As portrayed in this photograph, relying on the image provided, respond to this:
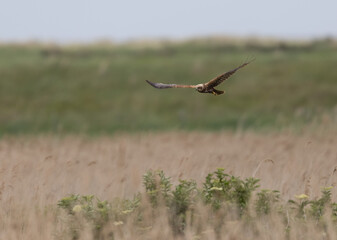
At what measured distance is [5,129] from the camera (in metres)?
24.5

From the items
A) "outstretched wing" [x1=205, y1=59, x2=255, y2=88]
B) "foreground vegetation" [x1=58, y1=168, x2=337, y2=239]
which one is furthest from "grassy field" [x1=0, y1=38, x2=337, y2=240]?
"outstretched wing" [x1=205, y1=59, x2=255, y2=88]

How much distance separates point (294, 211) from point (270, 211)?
0.96ft

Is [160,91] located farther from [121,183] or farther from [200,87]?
[200,87]

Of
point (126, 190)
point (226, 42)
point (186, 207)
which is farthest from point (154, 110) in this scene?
point (186, 207)

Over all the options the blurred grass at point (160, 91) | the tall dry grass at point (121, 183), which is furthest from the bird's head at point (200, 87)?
the blurred grass at point (160, 91)

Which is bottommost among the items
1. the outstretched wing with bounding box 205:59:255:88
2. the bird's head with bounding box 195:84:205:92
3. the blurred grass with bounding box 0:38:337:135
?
the blurred grass with bounding box 0:38:337:135

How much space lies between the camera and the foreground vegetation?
6464 mm

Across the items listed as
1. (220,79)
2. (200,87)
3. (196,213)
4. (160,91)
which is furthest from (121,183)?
(160,91)

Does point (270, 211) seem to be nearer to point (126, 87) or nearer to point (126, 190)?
point (126, 190)

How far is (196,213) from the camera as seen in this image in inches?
267

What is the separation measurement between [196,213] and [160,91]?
24.7 m

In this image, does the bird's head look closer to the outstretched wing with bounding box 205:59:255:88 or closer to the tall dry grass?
the outstretched wing with bounding box 205:59:255:88

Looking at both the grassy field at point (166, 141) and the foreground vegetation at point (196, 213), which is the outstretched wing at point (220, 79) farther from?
the foreground vegetation at point (196, 213)

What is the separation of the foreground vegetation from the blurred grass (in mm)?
14941
